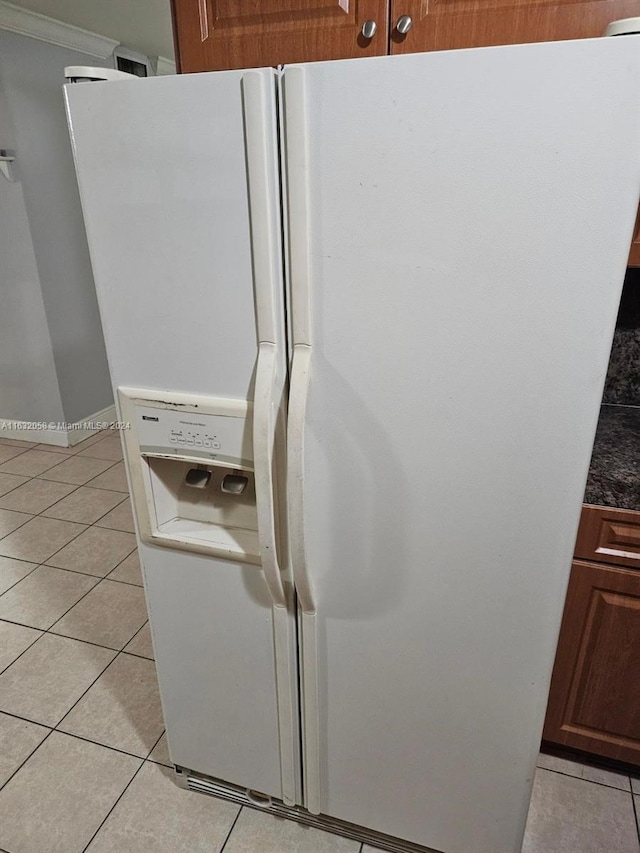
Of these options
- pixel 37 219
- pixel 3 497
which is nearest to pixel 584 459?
pixel 3 497

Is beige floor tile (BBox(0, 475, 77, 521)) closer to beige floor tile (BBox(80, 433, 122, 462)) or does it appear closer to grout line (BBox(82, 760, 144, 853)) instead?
beige floor tile (BBox(80, 433, 122, 462))

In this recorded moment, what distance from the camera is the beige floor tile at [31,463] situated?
3551 millimetres

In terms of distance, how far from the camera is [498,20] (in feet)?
3.79

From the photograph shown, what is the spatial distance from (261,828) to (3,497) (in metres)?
2.42

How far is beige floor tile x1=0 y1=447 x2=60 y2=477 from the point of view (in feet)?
11.6

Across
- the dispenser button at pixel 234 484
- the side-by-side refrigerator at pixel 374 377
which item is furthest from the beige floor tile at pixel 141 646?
the dispenser button at pixel 234 484

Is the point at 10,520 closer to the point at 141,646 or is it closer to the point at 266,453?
the point at 141,646

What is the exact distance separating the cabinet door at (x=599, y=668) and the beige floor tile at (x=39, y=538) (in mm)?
2229

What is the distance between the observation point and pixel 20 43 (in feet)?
10.5

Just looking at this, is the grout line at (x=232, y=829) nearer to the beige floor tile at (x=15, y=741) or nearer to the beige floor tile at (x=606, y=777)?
the beige floor tile at (x=15, y=741)

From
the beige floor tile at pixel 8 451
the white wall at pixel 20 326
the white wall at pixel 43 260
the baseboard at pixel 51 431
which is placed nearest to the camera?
the white wall at pixel 43 260

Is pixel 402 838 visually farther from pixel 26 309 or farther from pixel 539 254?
pixel 26 309

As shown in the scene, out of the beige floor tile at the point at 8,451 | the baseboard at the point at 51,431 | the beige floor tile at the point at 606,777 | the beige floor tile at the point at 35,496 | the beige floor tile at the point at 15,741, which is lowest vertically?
the beige floor tile at the point at 15,741

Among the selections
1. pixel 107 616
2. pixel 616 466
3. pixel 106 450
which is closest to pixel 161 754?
pixel 107 616
